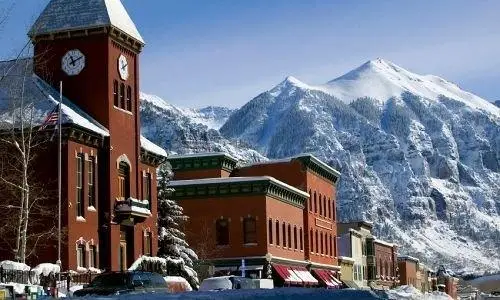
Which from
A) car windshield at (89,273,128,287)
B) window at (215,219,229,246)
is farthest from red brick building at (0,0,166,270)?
car windshield at (89,273,128,287)

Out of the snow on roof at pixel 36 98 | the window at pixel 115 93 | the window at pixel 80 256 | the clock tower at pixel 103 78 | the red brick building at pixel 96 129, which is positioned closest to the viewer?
the window at pixel 80 256

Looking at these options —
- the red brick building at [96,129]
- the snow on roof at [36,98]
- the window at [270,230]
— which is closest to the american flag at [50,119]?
the snow on roof at [36,98]

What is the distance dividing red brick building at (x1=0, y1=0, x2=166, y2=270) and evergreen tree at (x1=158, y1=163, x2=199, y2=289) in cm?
214

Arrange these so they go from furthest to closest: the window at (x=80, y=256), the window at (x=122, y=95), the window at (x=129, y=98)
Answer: the window at (x=129, y=98) < the window at (x=122, y=95) < the window at (x=80, y=256)

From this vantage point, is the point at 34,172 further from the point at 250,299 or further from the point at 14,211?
the point at 250,299

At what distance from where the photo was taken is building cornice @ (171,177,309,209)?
67125mm

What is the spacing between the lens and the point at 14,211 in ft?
161

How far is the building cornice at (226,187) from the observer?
67.1 m

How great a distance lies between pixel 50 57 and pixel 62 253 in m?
11.6

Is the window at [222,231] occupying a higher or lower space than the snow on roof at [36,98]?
lower

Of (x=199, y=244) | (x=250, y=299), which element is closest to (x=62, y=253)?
(x=199, y=244)

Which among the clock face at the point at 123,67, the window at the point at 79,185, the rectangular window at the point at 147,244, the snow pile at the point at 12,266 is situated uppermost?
the clock face at the point at 123,67

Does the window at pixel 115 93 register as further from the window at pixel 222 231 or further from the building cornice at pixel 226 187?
the window at pixel 222 231

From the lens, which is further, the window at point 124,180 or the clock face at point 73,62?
the window at point 124,180
